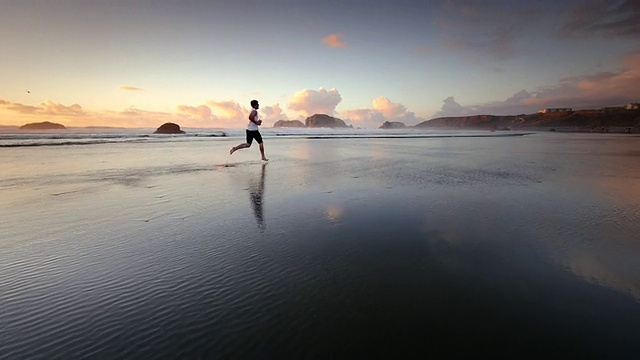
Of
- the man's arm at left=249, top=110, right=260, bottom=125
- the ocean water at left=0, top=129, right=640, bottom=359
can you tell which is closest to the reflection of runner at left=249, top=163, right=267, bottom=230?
the ocean water at left=0, top=129, right=640, bottom=359

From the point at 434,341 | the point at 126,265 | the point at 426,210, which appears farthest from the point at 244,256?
the point at 426,210

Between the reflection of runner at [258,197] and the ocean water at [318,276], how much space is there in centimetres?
8

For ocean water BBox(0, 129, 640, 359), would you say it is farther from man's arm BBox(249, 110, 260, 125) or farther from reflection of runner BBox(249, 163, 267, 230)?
man's arm BBox(249, 110, 260, 125)

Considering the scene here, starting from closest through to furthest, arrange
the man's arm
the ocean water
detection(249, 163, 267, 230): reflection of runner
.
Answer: the ocean water < detection(249, 163, 267, 230): reflection of runner < the man's arm

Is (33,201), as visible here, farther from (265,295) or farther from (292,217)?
(265,295)

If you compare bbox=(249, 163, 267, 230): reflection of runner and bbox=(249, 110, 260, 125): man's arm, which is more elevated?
bbox=(249, 110, 260, 125): man's arm

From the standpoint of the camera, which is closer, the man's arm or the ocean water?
the ocean water

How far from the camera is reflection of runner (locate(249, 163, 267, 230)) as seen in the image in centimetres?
594

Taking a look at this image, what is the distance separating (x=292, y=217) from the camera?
605 centimetres

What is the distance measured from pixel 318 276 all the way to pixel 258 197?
181 inches

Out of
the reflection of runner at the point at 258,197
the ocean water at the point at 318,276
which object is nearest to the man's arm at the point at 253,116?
the reflection of runner at the point at 258,197

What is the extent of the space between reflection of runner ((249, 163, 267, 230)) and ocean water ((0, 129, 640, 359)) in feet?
0.25

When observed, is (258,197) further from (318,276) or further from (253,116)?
(253,116)

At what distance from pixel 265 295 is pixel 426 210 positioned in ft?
15.0
